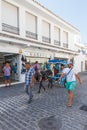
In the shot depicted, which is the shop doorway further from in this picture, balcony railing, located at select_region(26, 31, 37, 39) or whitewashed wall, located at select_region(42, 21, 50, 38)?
whitewashed wall, located at select_region(42, 21, 50, 38)

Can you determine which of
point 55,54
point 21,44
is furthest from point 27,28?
point 55,54

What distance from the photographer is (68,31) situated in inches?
1013

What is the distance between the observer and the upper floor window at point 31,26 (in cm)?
1638

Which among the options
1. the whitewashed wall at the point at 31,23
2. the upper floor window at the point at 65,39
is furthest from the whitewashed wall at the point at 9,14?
the upper floor window at the point at 65,39

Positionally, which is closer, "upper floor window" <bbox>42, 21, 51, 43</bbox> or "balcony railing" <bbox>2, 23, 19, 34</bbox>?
"balcony railing" <bbox>2, 23, 19, 34</bbox>

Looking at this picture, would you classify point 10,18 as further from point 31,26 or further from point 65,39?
point 65,39

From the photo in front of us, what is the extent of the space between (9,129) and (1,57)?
34.7 feet

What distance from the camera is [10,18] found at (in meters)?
14.2

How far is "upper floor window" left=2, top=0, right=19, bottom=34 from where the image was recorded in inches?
534

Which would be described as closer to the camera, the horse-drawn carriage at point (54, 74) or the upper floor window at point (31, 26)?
the horse-drawn carriage at point (54, 74)

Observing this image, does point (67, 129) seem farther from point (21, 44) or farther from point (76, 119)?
point (21, 44)

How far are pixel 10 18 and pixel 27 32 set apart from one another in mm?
2353

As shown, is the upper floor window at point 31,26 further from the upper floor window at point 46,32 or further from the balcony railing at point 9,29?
the upper floor window at point 46,32

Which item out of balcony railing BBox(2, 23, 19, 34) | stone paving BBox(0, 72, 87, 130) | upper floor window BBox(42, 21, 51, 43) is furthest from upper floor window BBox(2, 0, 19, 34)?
stone paving BBox(0, 72, 87, 130)
